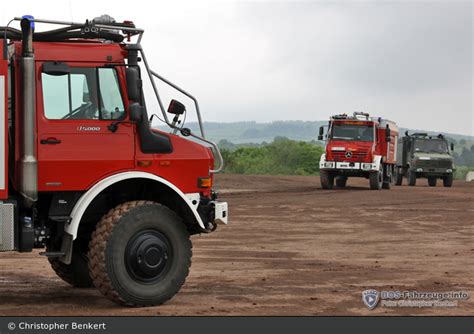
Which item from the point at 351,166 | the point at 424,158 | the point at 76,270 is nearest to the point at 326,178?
the point at 351,166

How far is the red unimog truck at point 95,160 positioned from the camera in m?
9.98

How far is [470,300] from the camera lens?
11367 millimetres

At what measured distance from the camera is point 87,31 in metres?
10.4

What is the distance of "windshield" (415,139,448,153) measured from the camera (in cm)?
4750

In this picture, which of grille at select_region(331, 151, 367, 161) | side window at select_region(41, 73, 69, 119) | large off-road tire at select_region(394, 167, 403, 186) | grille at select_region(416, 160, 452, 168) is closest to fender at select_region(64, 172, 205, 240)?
side window at select_region(41, 73, 69, 119)

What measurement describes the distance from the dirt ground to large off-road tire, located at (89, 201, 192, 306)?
0.22m

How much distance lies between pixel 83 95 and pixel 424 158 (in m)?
38.1

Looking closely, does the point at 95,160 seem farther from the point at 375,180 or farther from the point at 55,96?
the point at 375,180

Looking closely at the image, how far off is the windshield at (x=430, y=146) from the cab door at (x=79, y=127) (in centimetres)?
3854

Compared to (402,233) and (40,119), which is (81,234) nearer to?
(40,119)

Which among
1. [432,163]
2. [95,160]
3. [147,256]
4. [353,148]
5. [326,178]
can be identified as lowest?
[326,178]

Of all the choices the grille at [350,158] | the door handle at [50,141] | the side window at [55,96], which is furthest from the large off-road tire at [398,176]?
the door handle at [50,141]

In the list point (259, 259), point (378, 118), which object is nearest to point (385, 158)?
point (378, 118)

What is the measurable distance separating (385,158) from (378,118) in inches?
73.6
